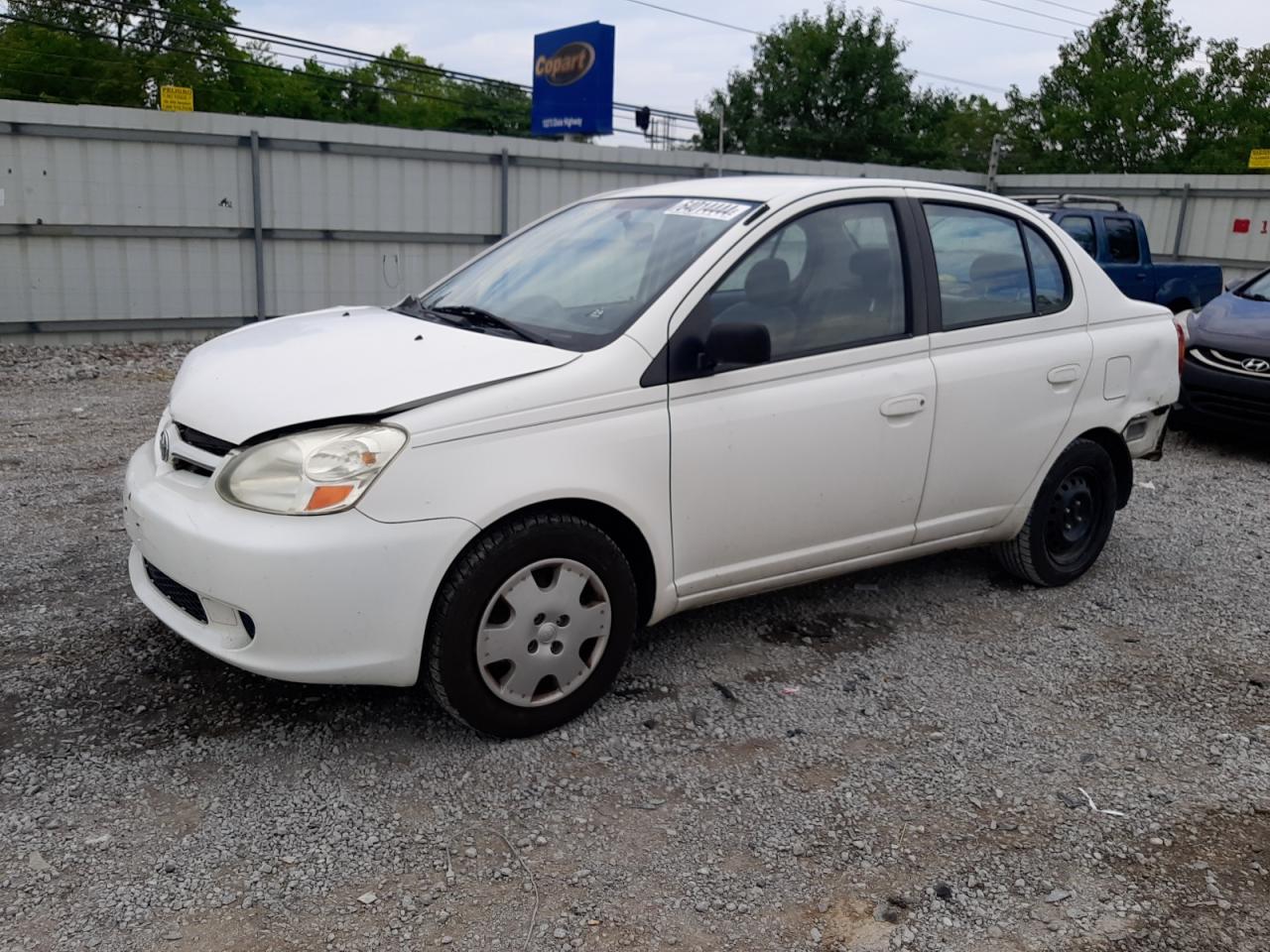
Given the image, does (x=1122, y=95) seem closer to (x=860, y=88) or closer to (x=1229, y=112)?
(x=1229, y=112)

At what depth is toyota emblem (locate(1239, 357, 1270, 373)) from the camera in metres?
7.64

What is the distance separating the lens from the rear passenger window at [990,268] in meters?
4.28

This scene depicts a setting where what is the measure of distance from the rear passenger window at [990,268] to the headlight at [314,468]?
2.32 meters

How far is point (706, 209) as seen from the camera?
3969 millimetres

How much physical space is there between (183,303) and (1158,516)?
32.0 feet

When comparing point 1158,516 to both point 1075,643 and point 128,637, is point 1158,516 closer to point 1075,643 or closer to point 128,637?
point 1075,643

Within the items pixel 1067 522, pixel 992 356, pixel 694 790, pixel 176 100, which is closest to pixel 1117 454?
pixel 1067 522

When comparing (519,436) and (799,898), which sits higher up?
(519,436)

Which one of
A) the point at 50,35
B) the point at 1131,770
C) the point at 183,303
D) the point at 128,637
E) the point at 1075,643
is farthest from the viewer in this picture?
the point at 50,35

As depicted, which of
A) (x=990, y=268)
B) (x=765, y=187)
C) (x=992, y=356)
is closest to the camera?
(x=765, y=187)

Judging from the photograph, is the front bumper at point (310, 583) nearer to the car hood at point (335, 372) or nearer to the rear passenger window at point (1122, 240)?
the car hood at point (335, 372)

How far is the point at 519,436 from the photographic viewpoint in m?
3.19

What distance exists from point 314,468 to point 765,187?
6.64 ft

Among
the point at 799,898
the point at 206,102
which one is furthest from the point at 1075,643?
the point at 206,102
